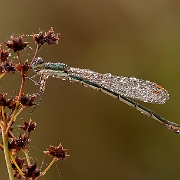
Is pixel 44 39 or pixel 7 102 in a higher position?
pixel 44 39

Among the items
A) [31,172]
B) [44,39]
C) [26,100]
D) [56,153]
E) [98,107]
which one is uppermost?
[98,107]

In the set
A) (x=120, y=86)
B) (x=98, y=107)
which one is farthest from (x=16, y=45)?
(x=98, y=107)

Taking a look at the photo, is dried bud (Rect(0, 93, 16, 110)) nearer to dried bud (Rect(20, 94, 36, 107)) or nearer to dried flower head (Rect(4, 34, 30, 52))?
dried bud (Rect(20, 94, 36, 107))

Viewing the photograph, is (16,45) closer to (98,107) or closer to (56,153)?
(56,153)

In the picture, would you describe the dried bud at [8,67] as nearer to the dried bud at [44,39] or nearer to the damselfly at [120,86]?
the dried bud at [44,39]

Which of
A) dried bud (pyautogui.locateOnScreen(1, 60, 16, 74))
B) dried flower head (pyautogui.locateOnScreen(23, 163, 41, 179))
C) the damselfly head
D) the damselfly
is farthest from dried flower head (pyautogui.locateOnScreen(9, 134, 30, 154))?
the damselfly

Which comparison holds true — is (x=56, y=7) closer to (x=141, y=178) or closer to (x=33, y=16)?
(x=33, y=16)
